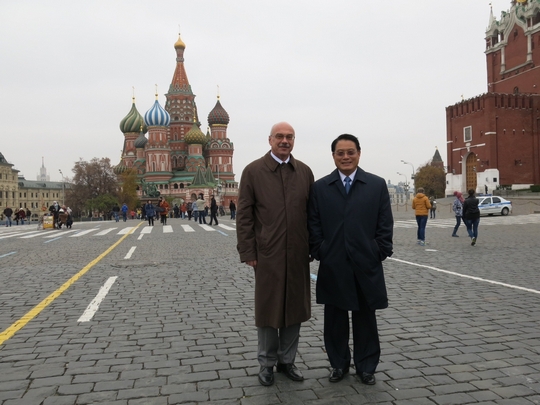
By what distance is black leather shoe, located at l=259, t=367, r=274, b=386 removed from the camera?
3.71 meters

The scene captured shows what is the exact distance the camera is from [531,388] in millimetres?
3527

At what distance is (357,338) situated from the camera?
12.8 feet

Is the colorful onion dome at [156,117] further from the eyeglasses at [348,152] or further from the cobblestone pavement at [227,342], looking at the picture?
the eyeglasses at [348,152]

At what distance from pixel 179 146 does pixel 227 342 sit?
92006mm

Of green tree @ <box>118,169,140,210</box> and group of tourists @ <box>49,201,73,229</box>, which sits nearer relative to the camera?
group of tourists @ <box>49,201,73,229</box>

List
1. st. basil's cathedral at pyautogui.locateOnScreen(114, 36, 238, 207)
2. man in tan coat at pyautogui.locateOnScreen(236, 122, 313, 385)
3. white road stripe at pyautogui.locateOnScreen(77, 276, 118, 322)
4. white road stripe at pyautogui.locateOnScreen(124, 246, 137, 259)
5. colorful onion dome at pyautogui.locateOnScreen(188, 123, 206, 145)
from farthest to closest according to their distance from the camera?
colorful onion dome at pyautogui.locateOnScreen(188, 123, 206, 145) → st. basil's cathedral at pyautogui.locateOnScreen(114, 36, 238, 207) → white road stripe at pyautogui.locateOnScreen(124, 246, 137, 259) → white road stripe at pyautogui.locateOnScreen(77, 276, 118, 322) → man in tan coat at pyautogui.locateOnScreen(236, 122, 313, 385)

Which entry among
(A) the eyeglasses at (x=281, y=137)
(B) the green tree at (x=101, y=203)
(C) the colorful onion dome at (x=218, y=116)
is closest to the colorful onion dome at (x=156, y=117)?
(C) the colorful onion dome at (x=218, y=116)

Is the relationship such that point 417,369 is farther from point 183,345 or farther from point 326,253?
point 183,345

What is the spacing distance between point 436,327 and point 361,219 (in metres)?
2.10

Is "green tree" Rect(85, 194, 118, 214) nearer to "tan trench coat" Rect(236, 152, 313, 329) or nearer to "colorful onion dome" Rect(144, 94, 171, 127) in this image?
"colorful onion dome" Rect(144, 94, 171, 127)

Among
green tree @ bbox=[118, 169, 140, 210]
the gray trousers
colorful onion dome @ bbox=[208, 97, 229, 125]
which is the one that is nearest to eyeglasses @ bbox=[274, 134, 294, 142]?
the gray trousers

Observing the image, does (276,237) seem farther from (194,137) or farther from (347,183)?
(194,137)

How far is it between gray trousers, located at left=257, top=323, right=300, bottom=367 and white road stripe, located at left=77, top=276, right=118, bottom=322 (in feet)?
8.91

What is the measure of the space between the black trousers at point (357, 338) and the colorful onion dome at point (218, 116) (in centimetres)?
9352
